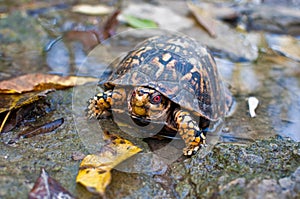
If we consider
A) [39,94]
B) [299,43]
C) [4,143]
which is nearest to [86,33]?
[39,94]

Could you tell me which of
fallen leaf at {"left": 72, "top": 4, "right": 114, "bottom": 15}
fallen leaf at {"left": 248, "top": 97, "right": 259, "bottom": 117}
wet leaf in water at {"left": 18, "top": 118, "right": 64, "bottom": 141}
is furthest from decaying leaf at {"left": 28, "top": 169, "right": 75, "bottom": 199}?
fallen leaf at {"left": 72, "top": 4, "right": 114, "bottom": 15}

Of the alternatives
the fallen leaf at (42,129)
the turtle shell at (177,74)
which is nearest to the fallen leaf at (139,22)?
the turtle shell at (177,74)

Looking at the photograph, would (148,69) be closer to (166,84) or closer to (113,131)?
(166,84)

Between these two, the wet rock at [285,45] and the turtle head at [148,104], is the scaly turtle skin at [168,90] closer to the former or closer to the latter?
the turtle head at [148,104]

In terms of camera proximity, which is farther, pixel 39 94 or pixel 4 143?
pixel 39 94

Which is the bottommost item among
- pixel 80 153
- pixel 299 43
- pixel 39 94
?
pixel 299 43
